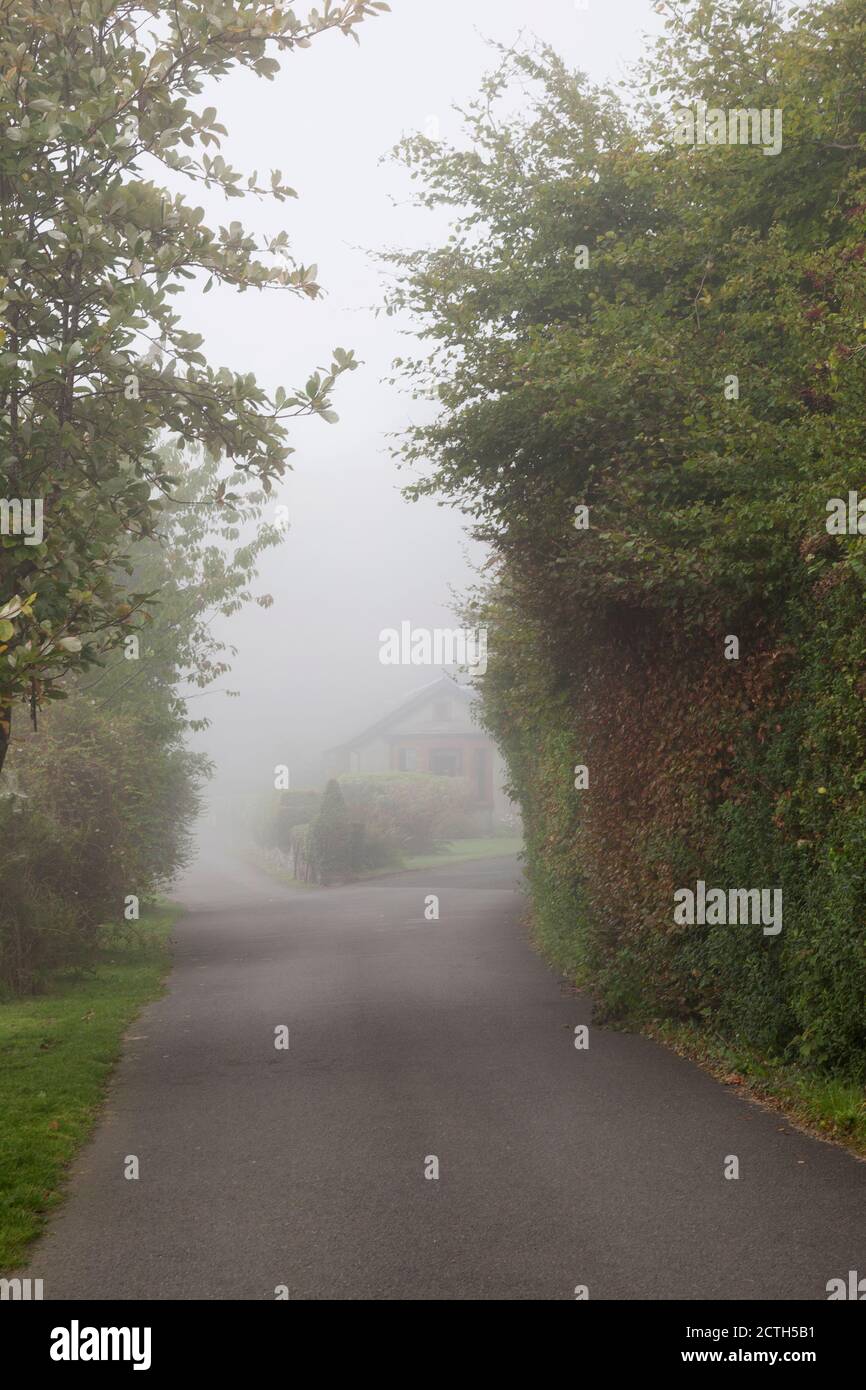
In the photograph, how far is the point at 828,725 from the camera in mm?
8992

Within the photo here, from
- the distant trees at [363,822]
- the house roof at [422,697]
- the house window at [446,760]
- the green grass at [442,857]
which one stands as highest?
the house roof at [422,697]

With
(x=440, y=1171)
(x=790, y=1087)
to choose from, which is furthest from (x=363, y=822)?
(x=440, y=1171)

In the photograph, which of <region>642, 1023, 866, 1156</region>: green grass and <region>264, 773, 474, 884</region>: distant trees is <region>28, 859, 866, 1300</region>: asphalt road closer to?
<region>642, 1023, 866, 1156</region>: green grass

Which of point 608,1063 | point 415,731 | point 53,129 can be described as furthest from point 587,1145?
point 415,731

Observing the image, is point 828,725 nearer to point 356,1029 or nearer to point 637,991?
point 637,991

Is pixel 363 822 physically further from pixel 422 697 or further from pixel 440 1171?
pixel 440 1171

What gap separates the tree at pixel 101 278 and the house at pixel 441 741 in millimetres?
61748

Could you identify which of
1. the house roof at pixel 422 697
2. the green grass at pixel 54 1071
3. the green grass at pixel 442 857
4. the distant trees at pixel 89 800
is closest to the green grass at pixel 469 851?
the green grass at pixel 442 857

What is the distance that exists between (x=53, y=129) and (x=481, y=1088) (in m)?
8.55

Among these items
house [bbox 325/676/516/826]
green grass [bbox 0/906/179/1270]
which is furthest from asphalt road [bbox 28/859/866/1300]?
house [bbox 325/676/516/826]

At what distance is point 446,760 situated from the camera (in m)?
74.9

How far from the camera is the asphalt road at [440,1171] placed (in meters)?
6.11

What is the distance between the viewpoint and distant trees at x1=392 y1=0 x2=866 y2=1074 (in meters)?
9.23

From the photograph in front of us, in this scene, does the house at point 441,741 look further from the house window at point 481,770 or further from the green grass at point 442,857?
the green grass at point 442,857
